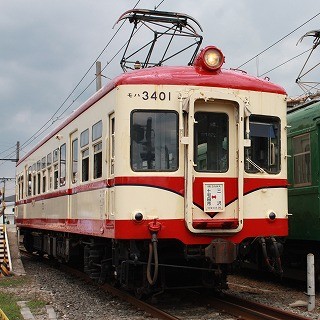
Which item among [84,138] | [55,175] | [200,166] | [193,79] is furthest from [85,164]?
[55,175]

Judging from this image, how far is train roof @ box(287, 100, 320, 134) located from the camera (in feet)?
34.7

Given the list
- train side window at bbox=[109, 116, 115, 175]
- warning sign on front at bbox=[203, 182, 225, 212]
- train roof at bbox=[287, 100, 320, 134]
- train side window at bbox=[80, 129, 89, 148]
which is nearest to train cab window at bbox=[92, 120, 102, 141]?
train side window at bbox=[80, 129, 89, 148]

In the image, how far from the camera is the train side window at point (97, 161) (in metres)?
9.19

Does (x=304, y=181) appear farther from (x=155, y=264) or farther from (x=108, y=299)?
(x=155, y=264)

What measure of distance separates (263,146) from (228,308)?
2403mm

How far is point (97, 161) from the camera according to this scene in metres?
9.35

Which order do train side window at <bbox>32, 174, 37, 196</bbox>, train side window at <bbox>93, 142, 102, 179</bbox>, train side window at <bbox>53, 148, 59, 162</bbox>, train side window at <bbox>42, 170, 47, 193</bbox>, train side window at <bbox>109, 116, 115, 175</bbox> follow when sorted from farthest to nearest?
train side window at <bbox>32, 174, 37, 196</bbox> < train side window at <bbox>42, 170, 47, 193</bbox> < train side window at <bbox>53, 148, 59, 162</bbox> < train side window at <bbox>93, 142, 102, 179</bbox> < train side window at <bbox>109, 116, 115, 175</bbox>

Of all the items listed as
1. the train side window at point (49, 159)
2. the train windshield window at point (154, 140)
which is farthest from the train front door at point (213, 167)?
the train side window at point (49, 159)

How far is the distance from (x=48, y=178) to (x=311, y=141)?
6293 millimetres

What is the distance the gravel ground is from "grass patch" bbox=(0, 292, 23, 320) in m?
0.26

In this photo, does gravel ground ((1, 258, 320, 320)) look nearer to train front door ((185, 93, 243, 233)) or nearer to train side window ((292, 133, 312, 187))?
train front door ((185, 93, 243, 233))

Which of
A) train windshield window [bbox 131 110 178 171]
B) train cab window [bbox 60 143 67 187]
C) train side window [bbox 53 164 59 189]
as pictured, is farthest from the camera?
train side window [bbox 53 164 59 189]

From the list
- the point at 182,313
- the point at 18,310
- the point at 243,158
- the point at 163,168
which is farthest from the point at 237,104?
the point at 18,310

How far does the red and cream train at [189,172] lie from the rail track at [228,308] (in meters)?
0.36
